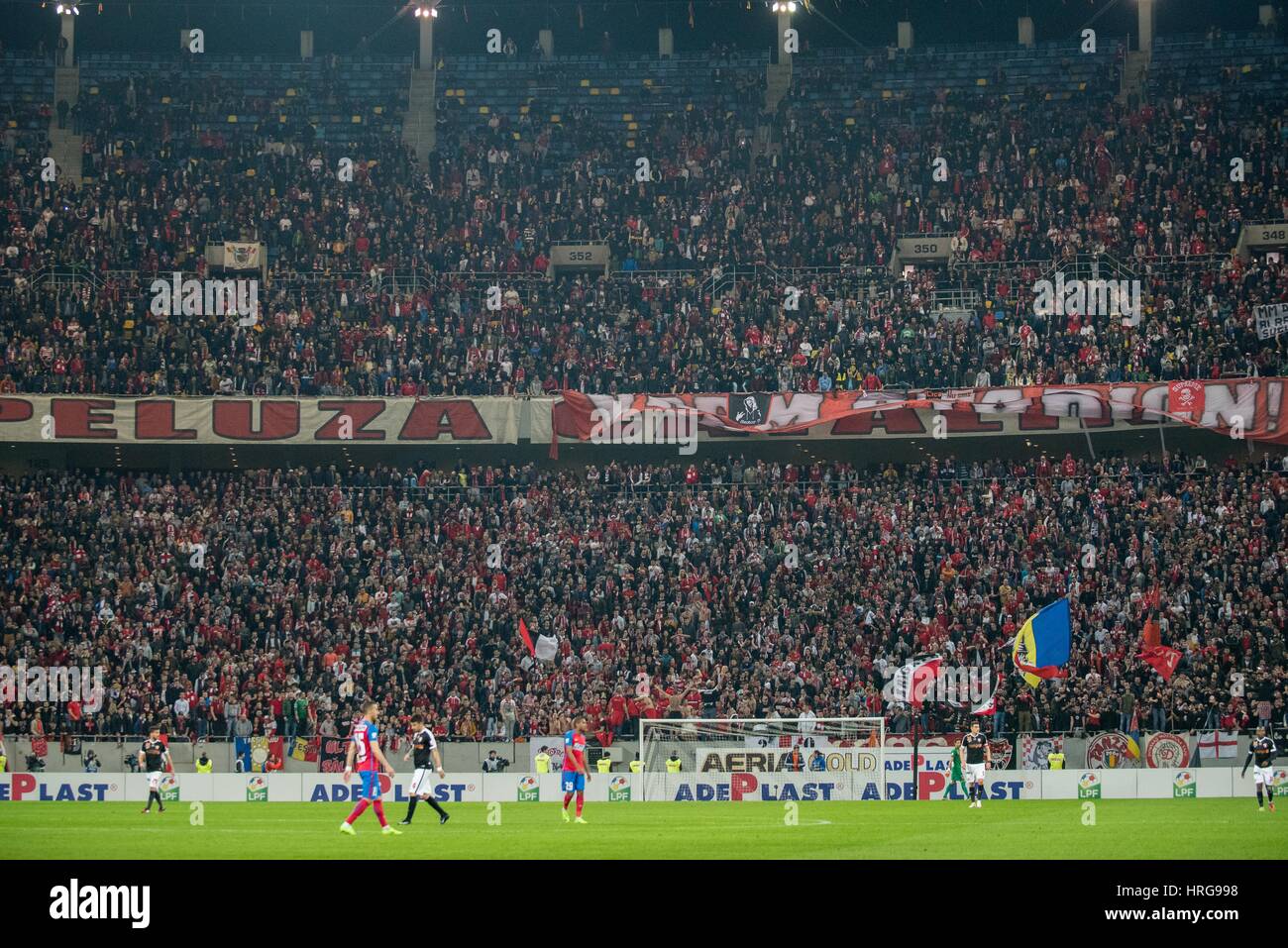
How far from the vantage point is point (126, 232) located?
56500 millimetres

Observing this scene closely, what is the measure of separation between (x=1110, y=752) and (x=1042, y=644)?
3.12m

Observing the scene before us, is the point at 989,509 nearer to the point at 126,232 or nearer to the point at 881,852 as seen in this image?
the point at 881,852

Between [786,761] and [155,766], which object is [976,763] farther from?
[155,766]

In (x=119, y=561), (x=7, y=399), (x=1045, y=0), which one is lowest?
(x=119, y=561)

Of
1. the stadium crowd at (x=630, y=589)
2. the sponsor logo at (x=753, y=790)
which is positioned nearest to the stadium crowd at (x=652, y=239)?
the stadium crowd at (x=630, y=589)

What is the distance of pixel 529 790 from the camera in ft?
121

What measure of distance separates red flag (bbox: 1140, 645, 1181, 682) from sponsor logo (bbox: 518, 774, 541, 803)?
16597mm

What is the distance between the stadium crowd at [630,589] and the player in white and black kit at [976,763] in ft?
17.9

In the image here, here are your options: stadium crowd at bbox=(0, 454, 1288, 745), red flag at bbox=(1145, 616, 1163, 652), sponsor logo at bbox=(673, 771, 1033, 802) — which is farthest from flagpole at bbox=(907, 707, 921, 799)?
red flag at bbox=(1145, 616, 1163, 652)

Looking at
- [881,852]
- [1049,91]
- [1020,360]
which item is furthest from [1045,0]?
[881,852]

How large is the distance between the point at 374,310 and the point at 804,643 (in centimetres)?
1917

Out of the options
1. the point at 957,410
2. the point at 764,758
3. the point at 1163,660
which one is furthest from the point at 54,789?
the point at 957,410

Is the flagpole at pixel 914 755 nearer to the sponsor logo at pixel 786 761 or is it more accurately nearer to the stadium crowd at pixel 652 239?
the sponsor logo at pixel 786 761
